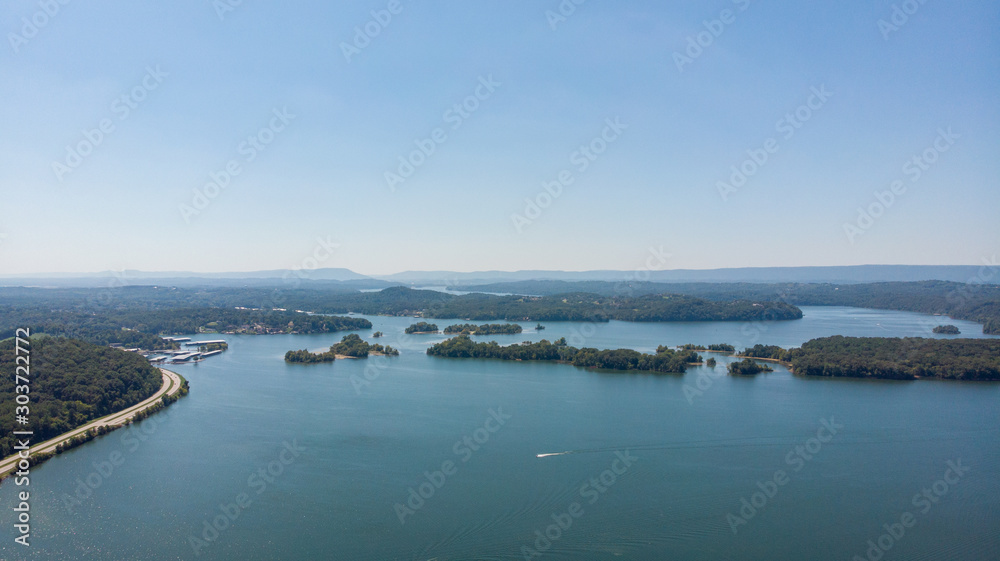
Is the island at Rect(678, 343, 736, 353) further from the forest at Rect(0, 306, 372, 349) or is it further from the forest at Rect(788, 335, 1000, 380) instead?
the forest at Rect(0, 306, 372, 349)

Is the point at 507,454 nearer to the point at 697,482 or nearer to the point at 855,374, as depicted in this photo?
the point at 697,482

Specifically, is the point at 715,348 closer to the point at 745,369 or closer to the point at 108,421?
the point at 745,369

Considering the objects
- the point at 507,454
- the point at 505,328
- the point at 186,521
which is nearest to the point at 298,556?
the point at 186,521

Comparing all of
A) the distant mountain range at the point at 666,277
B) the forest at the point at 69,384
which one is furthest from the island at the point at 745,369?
the distant mountain range at the point at 666,277

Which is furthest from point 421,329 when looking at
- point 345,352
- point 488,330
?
point 345,352

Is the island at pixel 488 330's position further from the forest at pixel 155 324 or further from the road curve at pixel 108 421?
the road curve at pixel 108 421
